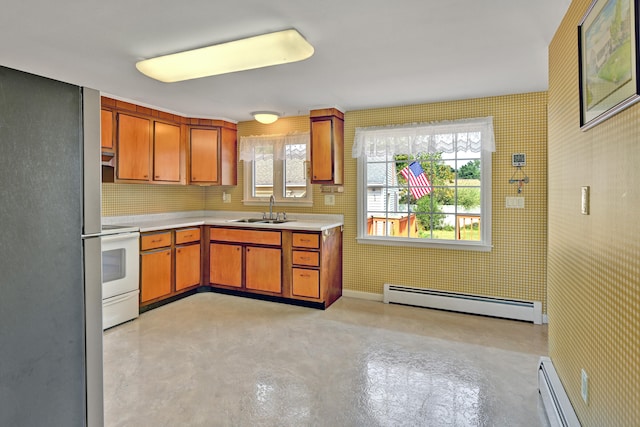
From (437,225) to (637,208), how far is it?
9.37ft

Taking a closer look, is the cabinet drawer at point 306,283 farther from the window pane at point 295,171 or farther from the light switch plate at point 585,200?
the light switch plate at point 585,200

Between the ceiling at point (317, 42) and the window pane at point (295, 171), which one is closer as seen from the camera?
the ceiling at point (317, 42)

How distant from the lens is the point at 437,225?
13.0ft

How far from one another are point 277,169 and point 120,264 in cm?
216

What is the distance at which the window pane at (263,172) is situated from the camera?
481 centimetres

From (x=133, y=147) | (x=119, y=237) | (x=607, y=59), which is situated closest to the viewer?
(x=607, y=59)

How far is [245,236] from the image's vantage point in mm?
4156

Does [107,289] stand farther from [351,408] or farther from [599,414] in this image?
[599,414]

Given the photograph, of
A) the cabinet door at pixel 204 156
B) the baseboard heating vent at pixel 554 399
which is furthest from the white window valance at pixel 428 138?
the baseboard heating vent at pixel 554 399

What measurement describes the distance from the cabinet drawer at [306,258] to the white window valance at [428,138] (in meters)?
1.25

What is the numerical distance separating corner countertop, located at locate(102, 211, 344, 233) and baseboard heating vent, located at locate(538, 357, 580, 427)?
7.30ft

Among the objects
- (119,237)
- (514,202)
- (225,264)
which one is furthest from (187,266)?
(514,202)

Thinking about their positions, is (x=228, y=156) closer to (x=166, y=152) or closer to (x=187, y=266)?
(x=166, y=152)

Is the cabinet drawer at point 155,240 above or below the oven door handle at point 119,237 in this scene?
below
